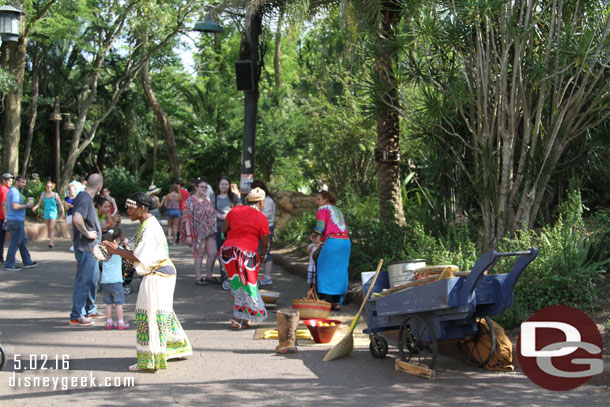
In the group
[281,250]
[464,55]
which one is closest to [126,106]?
[281,250]

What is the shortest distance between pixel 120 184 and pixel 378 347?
30.8 meters

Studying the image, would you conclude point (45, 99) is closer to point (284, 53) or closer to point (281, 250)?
point (284, 53)

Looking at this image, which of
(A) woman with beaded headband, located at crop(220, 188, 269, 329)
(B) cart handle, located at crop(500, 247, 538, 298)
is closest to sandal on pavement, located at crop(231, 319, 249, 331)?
(A) woman with beaded headband, located at crop(220, 188, 269, 329)

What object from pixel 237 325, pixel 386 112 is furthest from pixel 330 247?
pixel 386 112

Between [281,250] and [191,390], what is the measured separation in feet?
33.6

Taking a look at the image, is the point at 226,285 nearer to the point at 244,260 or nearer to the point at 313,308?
the point at 313,308

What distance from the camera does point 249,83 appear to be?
12.9m

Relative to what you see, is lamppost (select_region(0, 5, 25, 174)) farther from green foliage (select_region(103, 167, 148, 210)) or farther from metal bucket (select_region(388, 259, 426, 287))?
metal bucket (select_region(388, 259, 426, 287))

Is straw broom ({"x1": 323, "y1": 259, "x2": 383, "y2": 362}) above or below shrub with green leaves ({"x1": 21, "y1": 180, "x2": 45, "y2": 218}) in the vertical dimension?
below

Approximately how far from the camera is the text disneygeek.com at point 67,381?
233 inches

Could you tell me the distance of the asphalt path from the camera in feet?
18.2

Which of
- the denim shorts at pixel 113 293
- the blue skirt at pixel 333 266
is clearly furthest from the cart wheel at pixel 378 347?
the denim shorts at pixel 113 293

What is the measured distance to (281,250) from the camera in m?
16.1

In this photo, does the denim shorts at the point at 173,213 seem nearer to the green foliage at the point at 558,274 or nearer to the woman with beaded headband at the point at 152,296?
the green foliage at the point at 558,274
